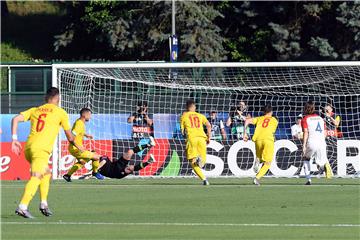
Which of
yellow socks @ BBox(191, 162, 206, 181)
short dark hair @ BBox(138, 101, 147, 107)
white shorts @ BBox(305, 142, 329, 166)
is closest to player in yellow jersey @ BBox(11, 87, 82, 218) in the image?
yellow socks @ BBox(191, 162, 206, 181)

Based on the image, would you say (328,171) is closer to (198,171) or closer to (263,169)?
(263,169)

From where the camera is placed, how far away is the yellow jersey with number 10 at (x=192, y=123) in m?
26.3

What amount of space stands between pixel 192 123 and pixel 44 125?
9.24 m

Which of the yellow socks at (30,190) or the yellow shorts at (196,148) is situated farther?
the yellow shorts at (196,148)

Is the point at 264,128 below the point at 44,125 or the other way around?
below

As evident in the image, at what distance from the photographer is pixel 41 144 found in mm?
17234

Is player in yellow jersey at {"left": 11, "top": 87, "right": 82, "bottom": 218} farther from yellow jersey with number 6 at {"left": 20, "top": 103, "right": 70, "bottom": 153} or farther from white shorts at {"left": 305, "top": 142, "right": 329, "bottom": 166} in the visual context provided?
white shorts at {"left": 305, "top": 142, "right": 329, "bottom": 166}

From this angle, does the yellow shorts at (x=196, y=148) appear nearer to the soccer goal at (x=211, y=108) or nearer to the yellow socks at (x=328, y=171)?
the yellow socks at (x=328, y=171)

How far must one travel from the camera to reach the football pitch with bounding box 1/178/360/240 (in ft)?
49.9

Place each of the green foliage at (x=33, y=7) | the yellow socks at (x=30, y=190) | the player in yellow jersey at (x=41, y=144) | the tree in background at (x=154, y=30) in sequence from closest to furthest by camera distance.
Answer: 1. the yellow socks at (x=30, y=190)
2. the player in yellow jersey at (x=41, y=144)
3. the tree in background at (x=154, y=30)
4. the green foliage at (x=33, y=7)

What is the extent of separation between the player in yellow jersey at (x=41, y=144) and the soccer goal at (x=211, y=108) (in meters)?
11.6

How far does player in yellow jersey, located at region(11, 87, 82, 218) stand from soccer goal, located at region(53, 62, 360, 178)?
37.9 feet

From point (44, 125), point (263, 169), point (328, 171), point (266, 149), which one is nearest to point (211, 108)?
point (328, 171)

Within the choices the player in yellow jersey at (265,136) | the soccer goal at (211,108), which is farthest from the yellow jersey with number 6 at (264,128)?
the soccer goal at (211,108)
